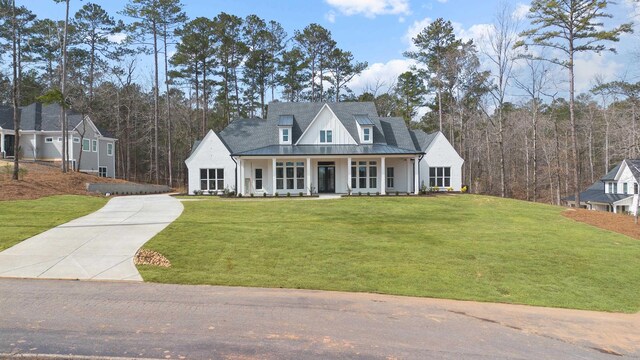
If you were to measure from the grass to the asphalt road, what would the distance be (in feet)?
2.77

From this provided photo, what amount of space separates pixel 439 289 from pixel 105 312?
6742 millimetres

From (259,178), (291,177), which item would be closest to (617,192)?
(291,177)

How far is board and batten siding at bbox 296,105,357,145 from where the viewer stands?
2939cm

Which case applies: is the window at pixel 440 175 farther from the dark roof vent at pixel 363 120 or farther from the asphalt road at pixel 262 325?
the asphalt road at pixel 262 325

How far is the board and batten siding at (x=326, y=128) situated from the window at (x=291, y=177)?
6.07 ft

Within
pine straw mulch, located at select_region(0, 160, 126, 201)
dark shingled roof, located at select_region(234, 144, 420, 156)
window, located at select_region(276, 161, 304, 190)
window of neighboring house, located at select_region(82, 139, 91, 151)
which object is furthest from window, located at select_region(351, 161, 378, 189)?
window of neighboring house, located at select_region(82, 139, 91, 151)

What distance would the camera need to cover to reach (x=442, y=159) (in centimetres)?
3025

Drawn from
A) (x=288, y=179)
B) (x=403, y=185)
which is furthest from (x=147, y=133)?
(x=403, y=185)

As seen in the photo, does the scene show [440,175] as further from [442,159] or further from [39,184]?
[39,184]

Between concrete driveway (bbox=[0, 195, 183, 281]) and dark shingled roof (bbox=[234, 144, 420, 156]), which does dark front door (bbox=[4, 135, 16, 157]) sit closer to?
dark shingled roof (bbox=[234, 144, 420, 156])

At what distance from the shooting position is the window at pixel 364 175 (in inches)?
1135

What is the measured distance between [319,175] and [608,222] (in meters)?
17.3

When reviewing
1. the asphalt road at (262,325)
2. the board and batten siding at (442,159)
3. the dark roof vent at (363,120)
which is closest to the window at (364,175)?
the dark roof vent at (363,120)

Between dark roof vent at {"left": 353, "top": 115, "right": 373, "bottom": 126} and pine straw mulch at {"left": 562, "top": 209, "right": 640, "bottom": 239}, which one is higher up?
dark roof vent at {"left": 353, "top": 115, "right": 373, "bottom": 126}
